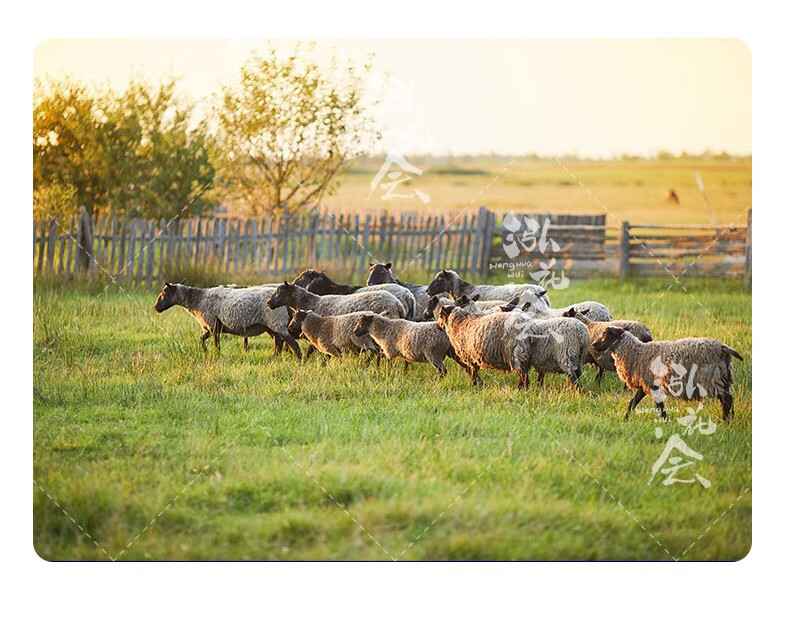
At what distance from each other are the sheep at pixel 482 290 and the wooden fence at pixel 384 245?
0.12m

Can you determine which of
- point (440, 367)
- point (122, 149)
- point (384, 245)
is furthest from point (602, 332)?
point (122, 149)

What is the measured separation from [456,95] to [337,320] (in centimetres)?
196

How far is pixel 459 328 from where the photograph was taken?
7328 mm

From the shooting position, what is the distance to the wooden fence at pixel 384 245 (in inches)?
268

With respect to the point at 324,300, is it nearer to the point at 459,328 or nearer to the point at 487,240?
the point at 459,328

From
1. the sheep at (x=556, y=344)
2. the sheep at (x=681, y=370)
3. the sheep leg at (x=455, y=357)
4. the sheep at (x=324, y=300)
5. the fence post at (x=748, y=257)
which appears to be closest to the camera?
the sheep at (x=681, y=370)

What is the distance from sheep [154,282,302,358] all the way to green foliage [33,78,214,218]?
2.07ft

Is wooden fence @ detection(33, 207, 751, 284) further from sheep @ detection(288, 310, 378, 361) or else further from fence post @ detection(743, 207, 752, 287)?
sheep @ detection(288, 310, 378, 361)

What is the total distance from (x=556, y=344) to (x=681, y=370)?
837 millimetres

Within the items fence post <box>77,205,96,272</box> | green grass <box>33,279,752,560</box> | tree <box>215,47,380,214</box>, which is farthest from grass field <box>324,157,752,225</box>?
fence post <box>77,205,96,272</box>

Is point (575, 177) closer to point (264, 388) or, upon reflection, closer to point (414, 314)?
point (414, 314)

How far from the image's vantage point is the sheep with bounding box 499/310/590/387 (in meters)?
7.07

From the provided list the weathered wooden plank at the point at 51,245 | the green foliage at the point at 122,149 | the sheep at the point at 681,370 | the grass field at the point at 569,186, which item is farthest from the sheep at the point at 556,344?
the weathered wooden plank at the point at 51,245

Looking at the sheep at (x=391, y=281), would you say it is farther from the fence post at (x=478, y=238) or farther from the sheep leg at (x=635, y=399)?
the sheep leg at (x=635, y=399)
